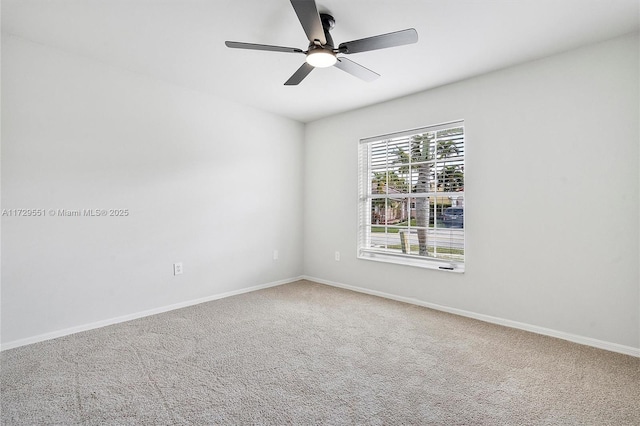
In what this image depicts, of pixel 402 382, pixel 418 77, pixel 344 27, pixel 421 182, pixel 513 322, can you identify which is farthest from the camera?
pixel 421 182

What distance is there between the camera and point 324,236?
4.46 metres

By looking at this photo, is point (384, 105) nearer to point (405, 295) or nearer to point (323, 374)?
point (405, 295)

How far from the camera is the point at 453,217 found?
3293 mm

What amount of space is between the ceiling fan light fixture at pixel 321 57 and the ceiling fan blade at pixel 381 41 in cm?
8

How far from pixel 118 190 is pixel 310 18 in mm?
2363

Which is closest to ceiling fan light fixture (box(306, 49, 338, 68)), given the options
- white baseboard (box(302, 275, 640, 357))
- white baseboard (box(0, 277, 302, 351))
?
white baseboard (box(302, 275, 640, 357))

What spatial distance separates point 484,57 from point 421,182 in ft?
4.43

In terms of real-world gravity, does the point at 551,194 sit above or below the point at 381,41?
below

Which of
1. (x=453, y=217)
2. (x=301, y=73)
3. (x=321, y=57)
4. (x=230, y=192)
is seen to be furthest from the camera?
(x=230, y=192)

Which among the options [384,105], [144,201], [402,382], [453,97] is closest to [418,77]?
[453,97]

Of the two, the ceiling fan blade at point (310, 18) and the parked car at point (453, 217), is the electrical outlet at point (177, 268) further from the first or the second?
the parked car at point (453, 217)

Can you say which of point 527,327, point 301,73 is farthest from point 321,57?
point 527,327

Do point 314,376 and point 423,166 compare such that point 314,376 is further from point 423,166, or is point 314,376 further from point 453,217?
point 423,166

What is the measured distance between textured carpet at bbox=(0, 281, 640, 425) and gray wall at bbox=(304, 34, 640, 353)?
0.30 m
